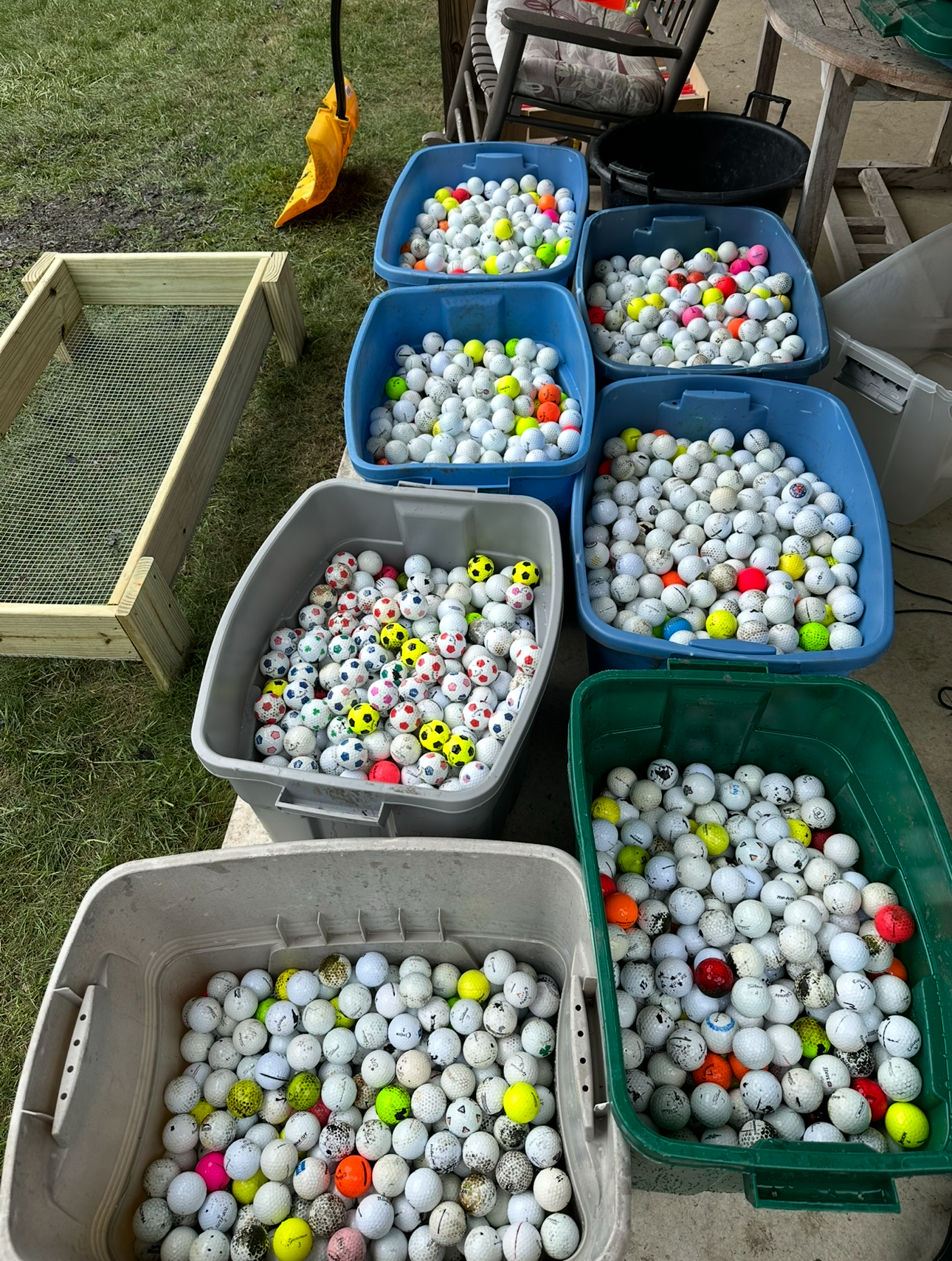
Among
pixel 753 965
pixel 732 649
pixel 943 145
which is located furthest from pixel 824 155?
pixel 753 965

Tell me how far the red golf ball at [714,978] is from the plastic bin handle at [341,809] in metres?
0.54

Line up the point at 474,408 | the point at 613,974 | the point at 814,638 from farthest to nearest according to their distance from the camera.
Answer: the point at 474,408 < the point at 814,638 < the point at 613,974

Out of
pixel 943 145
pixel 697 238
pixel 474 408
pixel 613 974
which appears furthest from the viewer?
pixel 943 145

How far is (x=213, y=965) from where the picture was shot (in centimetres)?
138

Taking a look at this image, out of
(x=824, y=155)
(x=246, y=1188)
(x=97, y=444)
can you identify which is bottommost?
(x=246, y=1188)

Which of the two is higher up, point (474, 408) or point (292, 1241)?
point (474, 408)

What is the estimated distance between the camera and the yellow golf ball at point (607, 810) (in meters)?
1.40

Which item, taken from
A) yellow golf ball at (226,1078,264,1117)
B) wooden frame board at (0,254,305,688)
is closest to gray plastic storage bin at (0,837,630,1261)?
yellow golf ball at (226,1078,264,1117)

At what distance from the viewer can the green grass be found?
1773 mm

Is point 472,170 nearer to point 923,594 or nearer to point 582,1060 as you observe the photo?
point 923,594

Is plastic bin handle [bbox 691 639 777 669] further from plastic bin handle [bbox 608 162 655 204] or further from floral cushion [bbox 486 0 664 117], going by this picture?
Answer: floral cushion [bbox 486 0 664 117]

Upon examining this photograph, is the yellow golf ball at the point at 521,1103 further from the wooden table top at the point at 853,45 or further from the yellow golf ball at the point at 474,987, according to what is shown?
the wooden table top at the point at 853,45

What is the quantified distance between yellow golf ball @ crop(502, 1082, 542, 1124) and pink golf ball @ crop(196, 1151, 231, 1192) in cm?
43

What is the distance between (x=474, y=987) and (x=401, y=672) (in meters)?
0.60
